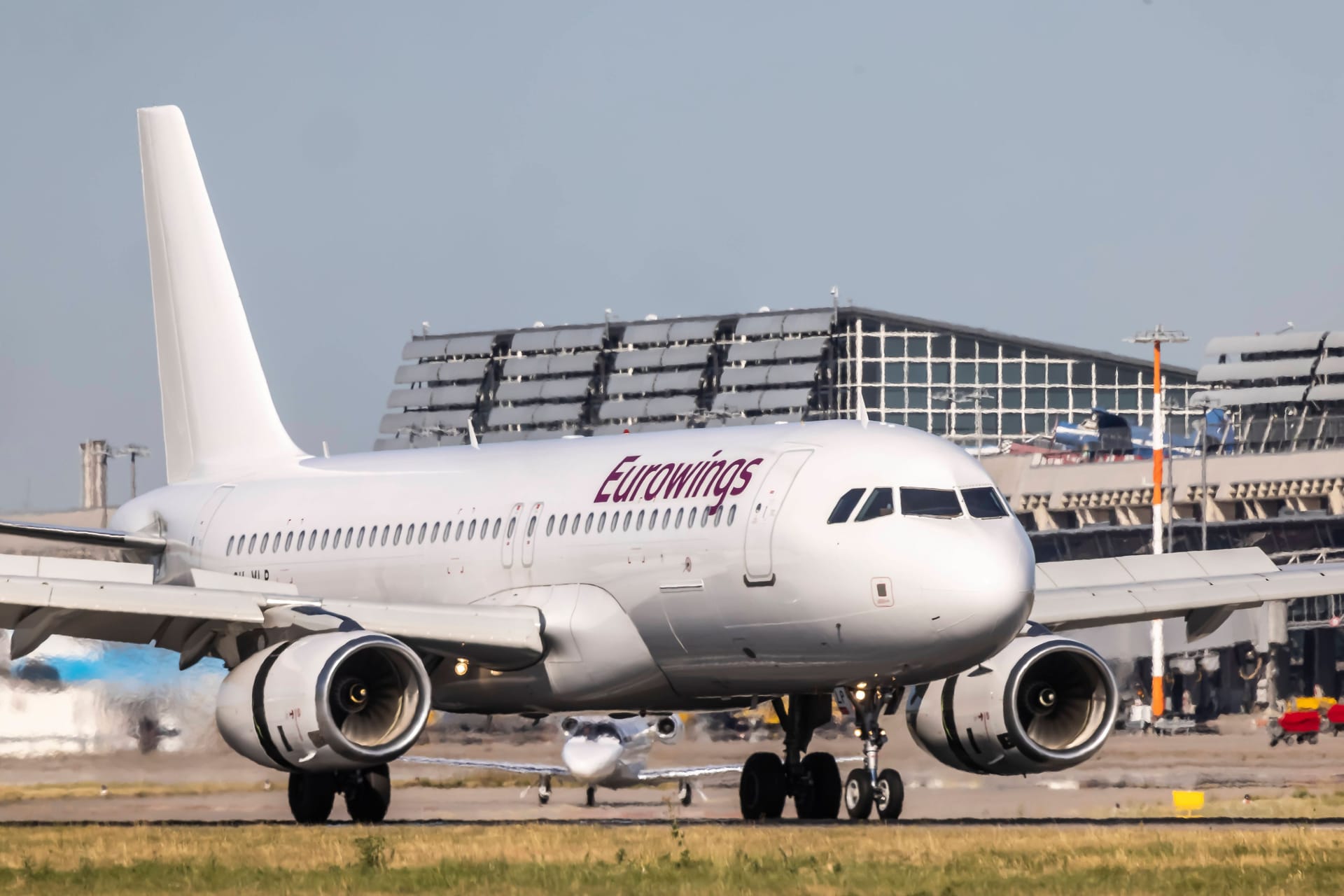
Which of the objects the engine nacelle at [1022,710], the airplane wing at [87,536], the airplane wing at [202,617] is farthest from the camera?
the airplane wing at [87,536]

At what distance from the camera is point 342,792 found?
2769 centimetres

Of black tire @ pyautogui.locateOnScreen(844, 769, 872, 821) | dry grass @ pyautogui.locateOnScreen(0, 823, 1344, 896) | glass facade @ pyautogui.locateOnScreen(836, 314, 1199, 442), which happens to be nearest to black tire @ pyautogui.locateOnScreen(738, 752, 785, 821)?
black tire @ pyautogui.locateOnScreen(844, 769, 872, 821)

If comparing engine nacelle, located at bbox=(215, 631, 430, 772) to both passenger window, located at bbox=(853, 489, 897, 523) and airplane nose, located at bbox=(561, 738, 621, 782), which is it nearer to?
passenger window, located at bbox=(853, 489, 897, 523)

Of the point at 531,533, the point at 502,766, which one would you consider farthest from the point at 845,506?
the point at 502,766

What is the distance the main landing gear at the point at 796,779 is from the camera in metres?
26.9

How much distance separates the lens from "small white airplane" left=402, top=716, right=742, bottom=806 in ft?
119

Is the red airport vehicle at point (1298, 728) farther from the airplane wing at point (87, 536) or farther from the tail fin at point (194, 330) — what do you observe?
the airplane wing at point (87, 536)

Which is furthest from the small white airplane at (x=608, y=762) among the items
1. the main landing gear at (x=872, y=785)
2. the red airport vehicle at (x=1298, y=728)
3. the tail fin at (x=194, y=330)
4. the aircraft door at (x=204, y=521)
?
the red airport vehicle at (x=1298, y=728)

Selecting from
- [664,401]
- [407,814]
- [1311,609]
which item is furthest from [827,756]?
[664,401]

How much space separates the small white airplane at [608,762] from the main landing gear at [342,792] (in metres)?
8.09

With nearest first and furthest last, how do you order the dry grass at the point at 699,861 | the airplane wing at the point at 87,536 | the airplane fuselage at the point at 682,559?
the dry grass at the point at 699,861 < the airplane fuselage at the point at 682,559 < the airplane wing at the point at 87,536

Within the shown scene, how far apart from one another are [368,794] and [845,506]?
7.34 meters

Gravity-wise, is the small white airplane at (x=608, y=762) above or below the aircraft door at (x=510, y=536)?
below

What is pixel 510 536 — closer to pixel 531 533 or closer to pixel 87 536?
pixel 531 533
